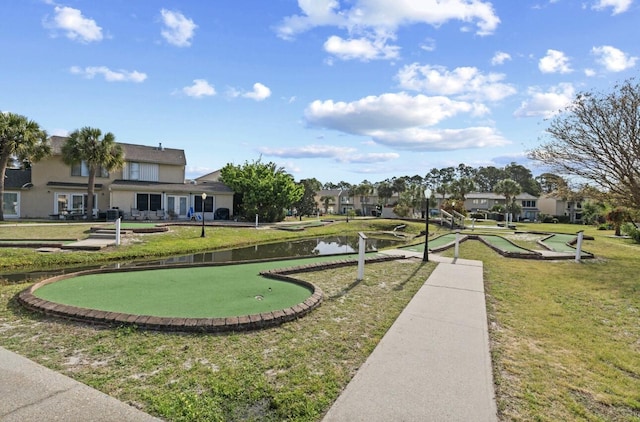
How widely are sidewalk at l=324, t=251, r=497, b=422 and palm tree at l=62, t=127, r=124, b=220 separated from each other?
76.8 feet

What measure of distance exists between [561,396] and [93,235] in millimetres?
16910

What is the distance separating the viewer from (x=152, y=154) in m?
28.1

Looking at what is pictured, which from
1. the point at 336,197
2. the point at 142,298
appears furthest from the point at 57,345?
the point at 336,197

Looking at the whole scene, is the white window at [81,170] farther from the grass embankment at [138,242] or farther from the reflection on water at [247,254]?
the reflection on water at [247,254]

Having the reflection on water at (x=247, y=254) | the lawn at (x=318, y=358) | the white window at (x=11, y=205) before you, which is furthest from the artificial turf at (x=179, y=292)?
the white window at (x=11, y=205)

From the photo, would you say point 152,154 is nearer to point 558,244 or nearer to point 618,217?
point 558,244

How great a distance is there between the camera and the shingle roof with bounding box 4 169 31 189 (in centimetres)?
2322

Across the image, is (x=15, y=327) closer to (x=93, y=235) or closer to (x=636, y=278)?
(x=93, y=235)

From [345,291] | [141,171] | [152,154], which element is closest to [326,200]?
[152,154]

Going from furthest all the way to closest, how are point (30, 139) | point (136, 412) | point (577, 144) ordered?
point (30, 139) < point (577, 144) < point (136, 412)

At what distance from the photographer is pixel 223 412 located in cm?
277

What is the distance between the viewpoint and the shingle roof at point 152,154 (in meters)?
26.7

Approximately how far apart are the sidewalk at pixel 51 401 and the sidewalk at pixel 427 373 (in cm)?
169

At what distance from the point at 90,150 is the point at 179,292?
68.2 feet
